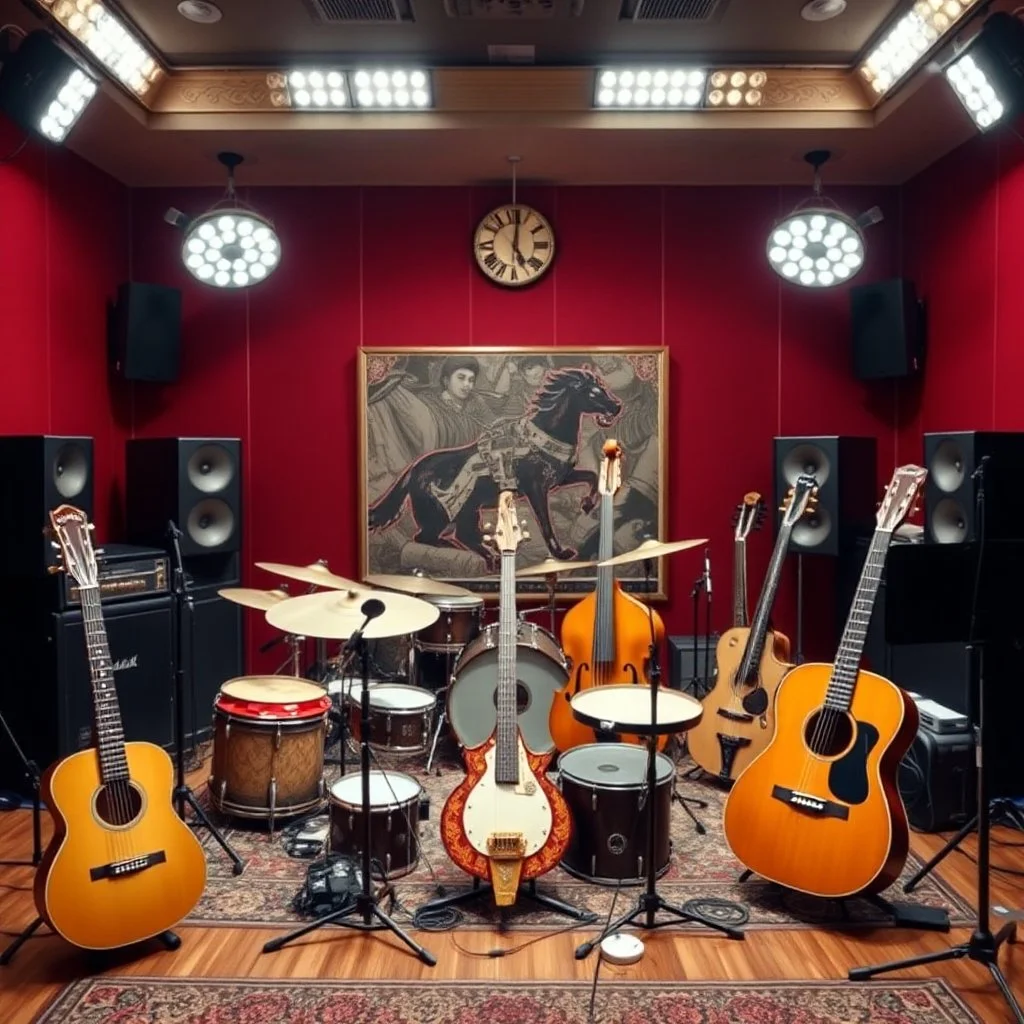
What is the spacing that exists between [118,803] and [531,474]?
3.05m

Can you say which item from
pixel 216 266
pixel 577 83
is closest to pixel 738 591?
pixel 577 83

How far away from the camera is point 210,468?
476 centimetres

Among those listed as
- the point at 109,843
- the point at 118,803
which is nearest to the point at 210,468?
the point at 118,803

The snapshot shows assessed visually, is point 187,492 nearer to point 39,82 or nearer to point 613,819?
point 39,82

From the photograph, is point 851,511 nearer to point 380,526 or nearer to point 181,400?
point 380,526

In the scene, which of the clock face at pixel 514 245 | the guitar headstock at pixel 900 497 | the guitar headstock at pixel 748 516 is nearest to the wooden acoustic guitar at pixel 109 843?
the guitar headstock at pixel 900 497

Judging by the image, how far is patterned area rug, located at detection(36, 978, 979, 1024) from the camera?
8.21 ft

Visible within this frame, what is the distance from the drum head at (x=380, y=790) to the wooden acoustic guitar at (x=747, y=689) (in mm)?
1448

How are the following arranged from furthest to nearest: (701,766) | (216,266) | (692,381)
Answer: (692,381), (216,266), (701,766)

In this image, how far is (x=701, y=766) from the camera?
14.1ft

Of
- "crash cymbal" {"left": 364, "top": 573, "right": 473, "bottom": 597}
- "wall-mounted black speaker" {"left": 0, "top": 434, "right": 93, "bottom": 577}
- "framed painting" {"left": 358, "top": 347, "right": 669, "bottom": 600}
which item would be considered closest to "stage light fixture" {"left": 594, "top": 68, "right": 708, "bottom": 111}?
"framed painting" {"left": 358, "top": 347, "right": 669, "bottom": 600}

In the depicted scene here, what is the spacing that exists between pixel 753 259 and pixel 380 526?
2718 millimetres

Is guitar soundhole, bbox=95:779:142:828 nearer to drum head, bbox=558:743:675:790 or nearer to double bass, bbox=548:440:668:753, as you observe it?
drum head, bbox=558:743:675:790

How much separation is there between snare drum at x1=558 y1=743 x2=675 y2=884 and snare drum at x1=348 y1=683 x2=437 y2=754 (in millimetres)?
1068
